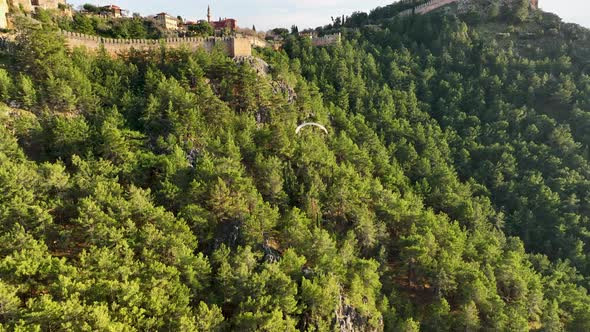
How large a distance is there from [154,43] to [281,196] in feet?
106

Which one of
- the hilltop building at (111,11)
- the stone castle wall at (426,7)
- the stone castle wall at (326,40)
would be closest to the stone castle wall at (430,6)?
the stone castle wall at (426,7)

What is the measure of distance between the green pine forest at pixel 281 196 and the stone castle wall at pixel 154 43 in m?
2.22

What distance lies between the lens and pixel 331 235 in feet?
148

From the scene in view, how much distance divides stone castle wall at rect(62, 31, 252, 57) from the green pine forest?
222cm

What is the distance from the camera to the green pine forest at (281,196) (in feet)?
99.3

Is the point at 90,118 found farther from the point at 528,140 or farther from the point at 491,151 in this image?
the point at 528,140

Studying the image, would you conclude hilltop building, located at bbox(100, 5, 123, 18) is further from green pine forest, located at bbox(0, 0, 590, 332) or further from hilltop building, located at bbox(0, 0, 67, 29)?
green pine forest, located at bbox(0, 0, 590, 332)

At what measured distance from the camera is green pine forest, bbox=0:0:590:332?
30.3m

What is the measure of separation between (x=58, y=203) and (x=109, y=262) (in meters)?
7.77

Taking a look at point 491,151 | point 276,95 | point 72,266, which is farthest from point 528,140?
point 72,266

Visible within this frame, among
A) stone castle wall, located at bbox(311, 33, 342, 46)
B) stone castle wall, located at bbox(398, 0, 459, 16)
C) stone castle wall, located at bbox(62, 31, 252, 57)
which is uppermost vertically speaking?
stone castle wall, located at bbox(398, 0, 459, 16)

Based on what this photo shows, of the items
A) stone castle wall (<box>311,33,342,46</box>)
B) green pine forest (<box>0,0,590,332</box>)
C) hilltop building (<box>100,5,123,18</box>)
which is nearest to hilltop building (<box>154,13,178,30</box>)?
hilltop building (<box>100,5,123,18</box>)

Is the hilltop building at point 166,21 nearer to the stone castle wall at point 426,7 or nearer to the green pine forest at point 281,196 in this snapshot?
the green pine forest at point 281,196

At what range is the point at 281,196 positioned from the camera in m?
45.2
